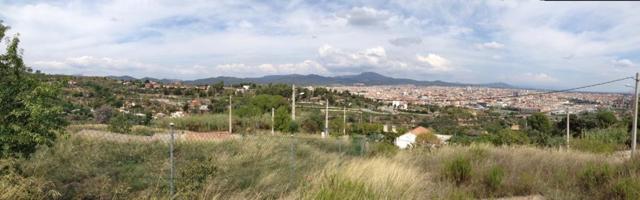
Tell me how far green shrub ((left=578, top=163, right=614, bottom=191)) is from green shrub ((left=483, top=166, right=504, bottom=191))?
5.34 feet

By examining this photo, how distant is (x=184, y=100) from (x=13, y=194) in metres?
40.1

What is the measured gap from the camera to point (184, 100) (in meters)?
44.8

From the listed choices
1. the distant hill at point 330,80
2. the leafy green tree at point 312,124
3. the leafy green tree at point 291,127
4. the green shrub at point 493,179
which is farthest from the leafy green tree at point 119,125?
the distant hill at point 330,80

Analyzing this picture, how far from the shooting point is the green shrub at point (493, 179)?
33.0ft

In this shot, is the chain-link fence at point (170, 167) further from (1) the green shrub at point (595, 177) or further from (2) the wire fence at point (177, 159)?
(1) the green shrub at point (595, 177)

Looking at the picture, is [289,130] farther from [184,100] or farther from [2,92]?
[2,92]

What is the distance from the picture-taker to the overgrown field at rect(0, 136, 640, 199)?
255 inches

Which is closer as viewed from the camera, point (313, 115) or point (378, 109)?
point (313, 115)

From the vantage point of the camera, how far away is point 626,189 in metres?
8.65

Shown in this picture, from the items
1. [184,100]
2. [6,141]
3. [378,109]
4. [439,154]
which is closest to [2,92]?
[6,141]

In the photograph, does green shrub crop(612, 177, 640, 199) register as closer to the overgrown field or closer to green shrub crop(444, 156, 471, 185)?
the overgrown field

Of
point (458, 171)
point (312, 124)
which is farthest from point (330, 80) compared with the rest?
point (458, 171)

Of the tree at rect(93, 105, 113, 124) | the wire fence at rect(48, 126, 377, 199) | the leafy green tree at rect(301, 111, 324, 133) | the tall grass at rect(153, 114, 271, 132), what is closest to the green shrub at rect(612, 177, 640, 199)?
the wire fence at rect(48, 126, 377, 199)

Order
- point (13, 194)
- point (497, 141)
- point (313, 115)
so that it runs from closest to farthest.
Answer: point (13, 194) < point (497, 141) < point (313, 115)
